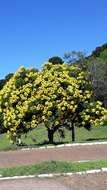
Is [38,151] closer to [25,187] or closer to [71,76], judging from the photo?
[71,76]

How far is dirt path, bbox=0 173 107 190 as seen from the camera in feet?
43.1

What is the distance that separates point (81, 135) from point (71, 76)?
12.7 m

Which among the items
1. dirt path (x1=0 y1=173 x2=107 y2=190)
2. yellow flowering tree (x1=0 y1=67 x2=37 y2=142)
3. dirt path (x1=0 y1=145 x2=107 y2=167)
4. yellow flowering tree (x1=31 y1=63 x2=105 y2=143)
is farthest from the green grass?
yellow flowering tree (x1=0 y1=67 x2=37 y2=142)

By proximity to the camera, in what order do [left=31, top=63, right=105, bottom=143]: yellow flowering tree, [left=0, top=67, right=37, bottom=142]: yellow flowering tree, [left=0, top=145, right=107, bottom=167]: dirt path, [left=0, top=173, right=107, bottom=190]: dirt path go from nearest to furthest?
[left=0, top=173, right=107, bottom=190]: dirt path
[left=0, top=145, right=107, bottom=167]: dirt path
[left=31, top=63, right=105, bottom=143]: yellow flowering tree
[left=0, top=67, right=37, bottom=142]: yellow flowering tree

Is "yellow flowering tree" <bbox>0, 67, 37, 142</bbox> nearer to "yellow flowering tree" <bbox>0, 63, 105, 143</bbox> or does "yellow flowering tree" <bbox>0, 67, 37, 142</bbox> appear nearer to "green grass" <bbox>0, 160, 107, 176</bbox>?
"yellow flowering tree" <bbox>0, 63, 105, 143</bbox>

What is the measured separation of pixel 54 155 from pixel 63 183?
7457mm

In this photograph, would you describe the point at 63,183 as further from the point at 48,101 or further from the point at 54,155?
the point at 48,101

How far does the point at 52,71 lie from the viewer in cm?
2791

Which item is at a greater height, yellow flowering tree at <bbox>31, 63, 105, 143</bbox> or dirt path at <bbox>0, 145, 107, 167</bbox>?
yellow flowering tree at <bbox>31, 63, 105, 143</bbox>

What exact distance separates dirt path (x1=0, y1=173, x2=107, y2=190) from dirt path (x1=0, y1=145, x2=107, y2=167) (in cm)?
459

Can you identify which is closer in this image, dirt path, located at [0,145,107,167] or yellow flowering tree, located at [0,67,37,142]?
dirt path, located at [0,145,107,167]

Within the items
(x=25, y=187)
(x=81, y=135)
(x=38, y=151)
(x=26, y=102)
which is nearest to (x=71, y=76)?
(x=26, y=102)

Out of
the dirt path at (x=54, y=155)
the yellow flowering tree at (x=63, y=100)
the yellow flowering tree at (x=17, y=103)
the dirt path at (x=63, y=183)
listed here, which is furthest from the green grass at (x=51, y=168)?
the yellow flowering tree at (x=17, y=103)

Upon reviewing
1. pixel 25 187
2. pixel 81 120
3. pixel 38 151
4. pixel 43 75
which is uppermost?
pixel 43 75
